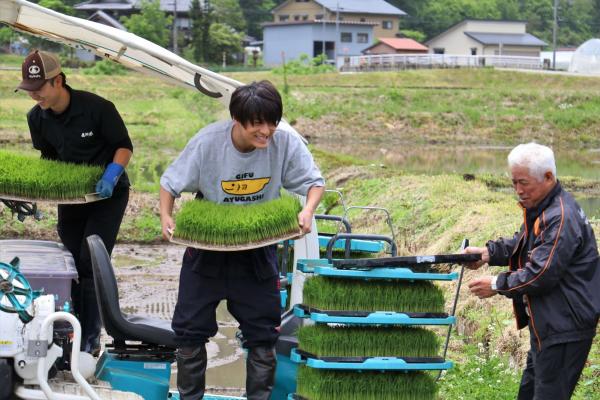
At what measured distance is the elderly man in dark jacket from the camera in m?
4.71

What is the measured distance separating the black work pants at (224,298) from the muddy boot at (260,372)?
4 centimetres

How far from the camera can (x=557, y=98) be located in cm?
4453

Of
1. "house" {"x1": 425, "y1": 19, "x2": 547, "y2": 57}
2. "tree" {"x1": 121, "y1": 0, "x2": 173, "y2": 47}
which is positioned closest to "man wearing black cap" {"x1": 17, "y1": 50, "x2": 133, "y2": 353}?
"tree" {"x1": 121, "y1": 0, "x2": 173, "y2": 47}

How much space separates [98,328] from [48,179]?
951mm

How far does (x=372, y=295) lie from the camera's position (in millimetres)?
5324

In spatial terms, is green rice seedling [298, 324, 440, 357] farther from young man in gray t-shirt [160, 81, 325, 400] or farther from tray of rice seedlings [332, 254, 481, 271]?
tray of rice seedlings [332, 254, 481, 271]

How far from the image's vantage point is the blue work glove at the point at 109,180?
20.2ft

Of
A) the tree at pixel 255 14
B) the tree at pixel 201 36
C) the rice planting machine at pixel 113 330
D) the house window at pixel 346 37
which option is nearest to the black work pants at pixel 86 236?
the rice planting machine at pixel 113 330

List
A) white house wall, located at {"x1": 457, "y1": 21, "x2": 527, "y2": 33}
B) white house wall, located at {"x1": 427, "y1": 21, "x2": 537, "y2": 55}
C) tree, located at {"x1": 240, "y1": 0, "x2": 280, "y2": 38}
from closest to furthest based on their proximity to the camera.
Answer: white house wall, located at {"x1": 427, "y1": 21, "x2": 537, "y2": 55} < white house wall, located at {"x1": 457, "y1": 21, "x2": 527, "y2": 33} < tree, located at {"x1": 240, "y1": 0, "x2": 280, "y2": 38}

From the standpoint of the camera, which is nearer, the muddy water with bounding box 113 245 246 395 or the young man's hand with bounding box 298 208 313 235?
the young man's hand with bounding box 298 208 313 235

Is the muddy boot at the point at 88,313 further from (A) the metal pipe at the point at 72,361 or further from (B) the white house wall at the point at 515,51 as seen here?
(B) the white house wall at the point at 515,51

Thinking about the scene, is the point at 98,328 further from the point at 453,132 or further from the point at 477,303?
the point at 453,132

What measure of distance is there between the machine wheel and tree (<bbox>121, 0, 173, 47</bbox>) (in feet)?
191

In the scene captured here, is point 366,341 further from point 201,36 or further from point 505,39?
point 505,39
